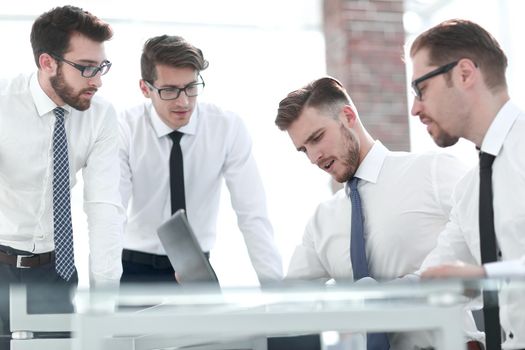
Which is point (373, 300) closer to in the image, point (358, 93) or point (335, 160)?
point (335, 160)

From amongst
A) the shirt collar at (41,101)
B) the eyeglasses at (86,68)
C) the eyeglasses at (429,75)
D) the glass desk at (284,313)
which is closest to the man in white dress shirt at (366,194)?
the eyeglasses at (429,75)

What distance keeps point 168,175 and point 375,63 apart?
2.24m

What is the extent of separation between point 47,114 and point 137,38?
303 centimetres

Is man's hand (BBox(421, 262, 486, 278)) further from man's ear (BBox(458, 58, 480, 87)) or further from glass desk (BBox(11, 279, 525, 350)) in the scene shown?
man's ear (BBox(458, 58, 480, 87))

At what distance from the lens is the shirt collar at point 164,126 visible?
336 cm

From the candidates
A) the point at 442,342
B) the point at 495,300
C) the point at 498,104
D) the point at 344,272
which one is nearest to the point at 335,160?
the point at 344,272

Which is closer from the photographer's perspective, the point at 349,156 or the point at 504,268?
the point at 504,268

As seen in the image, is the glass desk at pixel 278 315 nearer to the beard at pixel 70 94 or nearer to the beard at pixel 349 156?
the beard at pixel 349 156

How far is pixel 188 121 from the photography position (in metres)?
3.32

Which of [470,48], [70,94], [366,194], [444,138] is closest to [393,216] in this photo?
[366,194]

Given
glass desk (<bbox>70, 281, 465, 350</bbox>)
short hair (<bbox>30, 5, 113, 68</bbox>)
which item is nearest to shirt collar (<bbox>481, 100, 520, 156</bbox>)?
glass desk (<bbox>70, 281, 465, 350</bbox>)

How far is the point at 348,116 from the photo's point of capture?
2869 millimetres

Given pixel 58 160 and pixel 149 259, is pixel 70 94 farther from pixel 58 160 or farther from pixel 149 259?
Answer: pixel 149 259

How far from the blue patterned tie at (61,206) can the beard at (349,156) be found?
933 mm
